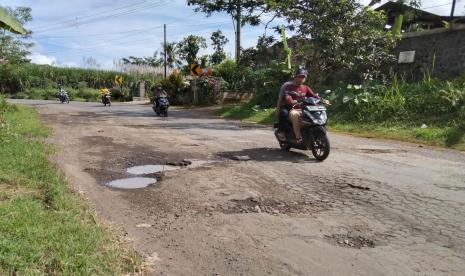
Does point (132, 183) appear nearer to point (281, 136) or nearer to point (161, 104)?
point (281, 136)

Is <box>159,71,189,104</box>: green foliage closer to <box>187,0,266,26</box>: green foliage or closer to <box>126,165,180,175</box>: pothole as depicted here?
<box>187,0,266,26</box>: green foliage

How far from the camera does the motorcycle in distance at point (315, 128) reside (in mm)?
8609

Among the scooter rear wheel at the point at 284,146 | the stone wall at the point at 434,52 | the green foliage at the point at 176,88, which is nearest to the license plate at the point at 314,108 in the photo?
the scooter rear wheel at the point at 284,146

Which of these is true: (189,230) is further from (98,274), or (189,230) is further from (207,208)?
(98,274)

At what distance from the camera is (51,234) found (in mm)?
4262

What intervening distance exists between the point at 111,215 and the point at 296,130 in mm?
4436

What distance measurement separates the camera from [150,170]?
25.6 feet

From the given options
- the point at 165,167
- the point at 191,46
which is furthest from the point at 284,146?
the point at 191,46

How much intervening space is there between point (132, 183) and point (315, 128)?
3.38 meters

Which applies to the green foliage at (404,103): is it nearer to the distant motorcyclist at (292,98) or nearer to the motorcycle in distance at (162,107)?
the distant motorcyclist at (292,98)

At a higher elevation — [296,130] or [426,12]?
[426,12]

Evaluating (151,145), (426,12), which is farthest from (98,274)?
(426,12)

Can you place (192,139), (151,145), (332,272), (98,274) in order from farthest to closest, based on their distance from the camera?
(192,139) < (151,145) < (332,272) < (98,274)

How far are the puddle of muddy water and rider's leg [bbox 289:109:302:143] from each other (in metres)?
2.99
